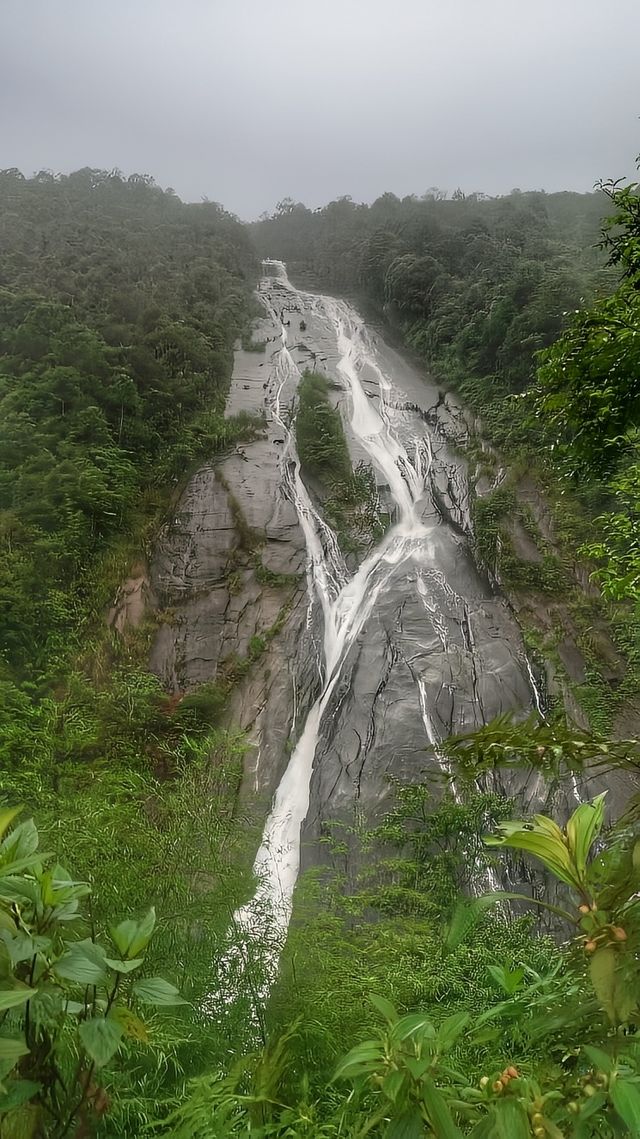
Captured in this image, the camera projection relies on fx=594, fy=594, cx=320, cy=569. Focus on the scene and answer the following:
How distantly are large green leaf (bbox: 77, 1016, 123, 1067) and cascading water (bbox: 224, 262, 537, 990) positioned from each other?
8.61 ft

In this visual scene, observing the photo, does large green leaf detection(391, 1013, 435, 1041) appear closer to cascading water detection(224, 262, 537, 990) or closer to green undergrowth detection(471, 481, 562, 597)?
cascading water detection(224, 262, 537, 990)

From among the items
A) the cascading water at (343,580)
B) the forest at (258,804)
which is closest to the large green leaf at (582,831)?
the forest at (258,804)

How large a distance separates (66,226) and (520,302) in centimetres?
2148

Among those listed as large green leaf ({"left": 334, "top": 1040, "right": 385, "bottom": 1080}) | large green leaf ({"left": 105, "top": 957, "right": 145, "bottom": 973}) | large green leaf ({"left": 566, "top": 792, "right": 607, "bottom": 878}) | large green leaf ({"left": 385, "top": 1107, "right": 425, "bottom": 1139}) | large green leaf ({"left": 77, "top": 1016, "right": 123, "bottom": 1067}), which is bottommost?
large green leaf ({"left": 334, "top": 1040, "right": 385, "bottom": 1080})

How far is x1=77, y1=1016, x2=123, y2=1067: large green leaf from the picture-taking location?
89cm

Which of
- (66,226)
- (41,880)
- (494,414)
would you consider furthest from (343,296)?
(41,880)

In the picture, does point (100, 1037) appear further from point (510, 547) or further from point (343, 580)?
point (510, 547)

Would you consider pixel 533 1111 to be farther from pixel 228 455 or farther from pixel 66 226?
pixel 66 226

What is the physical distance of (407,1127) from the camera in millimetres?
833

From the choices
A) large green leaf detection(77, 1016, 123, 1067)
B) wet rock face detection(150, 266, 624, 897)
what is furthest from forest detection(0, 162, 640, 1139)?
wet rock face detection(150, 266, 624, 897)

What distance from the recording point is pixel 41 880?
3.38ft

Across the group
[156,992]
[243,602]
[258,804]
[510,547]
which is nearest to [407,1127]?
[156,992]

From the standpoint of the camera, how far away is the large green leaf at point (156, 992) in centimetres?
102

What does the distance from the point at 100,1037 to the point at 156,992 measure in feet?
0.46
